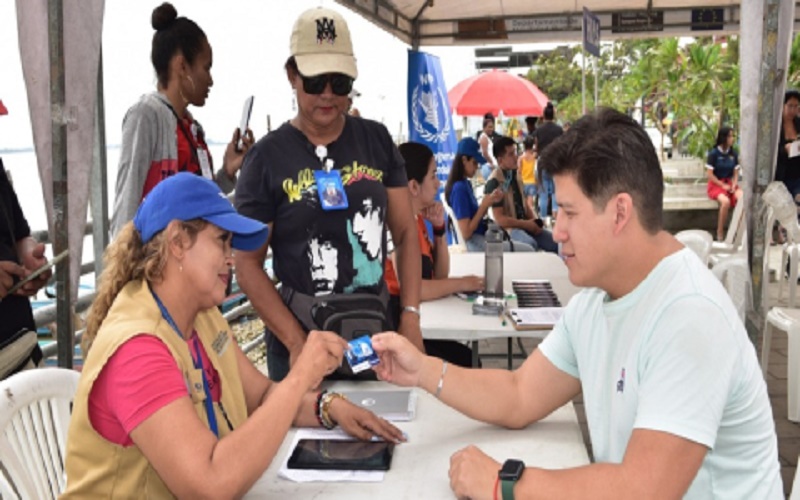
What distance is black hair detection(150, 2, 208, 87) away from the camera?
300cm

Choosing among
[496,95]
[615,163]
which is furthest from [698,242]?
[496,95]

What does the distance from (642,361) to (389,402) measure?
0.83 metres

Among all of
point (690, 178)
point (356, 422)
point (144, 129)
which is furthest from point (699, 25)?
point (690, 178)

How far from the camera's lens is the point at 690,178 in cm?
2017

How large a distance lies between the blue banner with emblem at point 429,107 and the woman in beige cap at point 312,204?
19.2 feet

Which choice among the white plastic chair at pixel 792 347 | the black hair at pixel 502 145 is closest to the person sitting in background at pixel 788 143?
the black hair at pixel 502 145

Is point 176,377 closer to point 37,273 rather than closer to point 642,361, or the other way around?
point 642,361

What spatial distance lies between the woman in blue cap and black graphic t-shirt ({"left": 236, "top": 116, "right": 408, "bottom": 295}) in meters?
0.54

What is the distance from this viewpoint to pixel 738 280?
4.54m

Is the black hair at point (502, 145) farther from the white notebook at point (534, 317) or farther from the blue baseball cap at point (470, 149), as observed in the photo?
the white notebook at point (534, 317)

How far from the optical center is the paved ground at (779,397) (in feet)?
12.3

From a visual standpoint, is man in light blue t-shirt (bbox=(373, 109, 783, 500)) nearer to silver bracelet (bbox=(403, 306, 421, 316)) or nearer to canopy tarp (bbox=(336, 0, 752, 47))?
silver bracelet (bbox=(403, 306, 421, 316))

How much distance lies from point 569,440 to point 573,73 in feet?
157

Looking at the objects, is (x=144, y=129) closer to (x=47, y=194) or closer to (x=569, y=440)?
(x=47, y=194)
